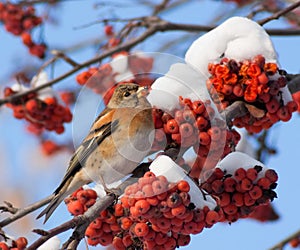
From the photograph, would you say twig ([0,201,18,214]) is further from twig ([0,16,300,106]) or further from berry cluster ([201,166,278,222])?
twig ([0,16,300,106])

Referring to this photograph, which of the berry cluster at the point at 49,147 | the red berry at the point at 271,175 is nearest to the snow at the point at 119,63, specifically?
the berry cluster at the point at 49,147

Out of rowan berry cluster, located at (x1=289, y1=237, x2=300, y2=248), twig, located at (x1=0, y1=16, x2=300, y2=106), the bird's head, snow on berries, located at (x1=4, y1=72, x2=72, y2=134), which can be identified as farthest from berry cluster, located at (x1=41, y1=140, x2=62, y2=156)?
rowan berry cluster, located at (x1=289, y1=237, x2=300, y2=248)

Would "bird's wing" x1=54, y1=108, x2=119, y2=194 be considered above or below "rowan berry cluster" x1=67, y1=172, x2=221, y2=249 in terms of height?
below

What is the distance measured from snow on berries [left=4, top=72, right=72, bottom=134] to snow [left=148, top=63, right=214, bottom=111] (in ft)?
5.33

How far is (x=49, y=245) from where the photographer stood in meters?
3.01

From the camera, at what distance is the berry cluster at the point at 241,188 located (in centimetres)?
301

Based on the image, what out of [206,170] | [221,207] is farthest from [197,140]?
[221,207]

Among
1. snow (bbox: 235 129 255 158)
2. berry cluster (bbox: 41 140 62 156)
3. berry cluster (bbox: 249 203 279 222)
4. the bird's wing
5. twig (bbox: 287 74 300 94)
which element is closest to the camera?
twig (bbox: 287 74 300 94)

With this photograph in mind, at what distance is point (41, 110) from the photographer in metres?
5.02

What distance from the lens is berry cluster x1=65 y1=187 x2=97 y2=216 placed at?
10.3 feet

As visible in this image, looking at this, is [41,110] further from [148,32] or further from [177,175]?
[177,175]

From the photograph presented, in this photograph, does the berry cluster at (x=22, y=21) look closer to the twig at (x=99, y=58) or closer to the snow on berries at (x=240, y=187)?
the twig at (x=99, y=58)

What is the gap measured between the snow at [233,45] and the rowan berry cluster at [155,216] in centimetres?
103

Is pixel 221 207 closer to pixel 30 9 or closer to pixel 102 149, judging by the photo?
pixel 102 149
